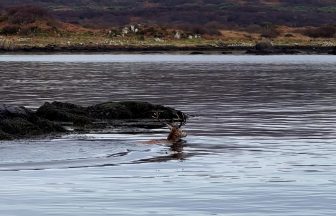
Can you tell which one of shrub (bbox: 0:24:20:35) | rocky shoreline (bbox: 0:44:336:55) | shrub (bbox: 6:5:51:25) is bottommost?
rocky shoreline (bbox: 0:44:336:55)

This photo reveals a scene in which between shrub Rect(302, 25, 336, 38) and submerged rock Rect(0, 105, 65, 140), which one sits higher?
submerged rock Rect(0, 105, 65, 140)

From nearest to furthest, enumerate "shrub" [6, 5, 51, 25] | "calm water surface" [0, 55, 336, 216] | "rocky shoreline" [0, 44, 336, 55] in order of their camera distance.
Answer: "calm water surface" [0, 55, 336, 216] < "rocky shoreline" [0, 44, 336, 55] < "shrub" [6, 5, 51, 25]

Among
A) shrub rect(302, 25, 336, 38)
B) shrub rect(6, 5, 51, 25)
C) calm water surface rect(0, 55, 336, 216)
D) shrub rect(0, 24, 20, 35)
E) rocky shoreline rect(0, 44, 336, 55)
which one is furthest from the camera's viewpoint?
shrub rect(302, 25, 336, 38)

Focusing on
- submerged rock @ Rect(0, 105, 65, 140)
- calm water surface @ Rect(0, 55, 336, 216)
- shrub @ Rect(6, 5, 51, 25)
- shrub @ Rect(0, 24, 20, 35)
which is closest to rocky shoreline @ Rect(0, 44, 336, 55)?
shrub @ Rect(0, 24, 20, 35)

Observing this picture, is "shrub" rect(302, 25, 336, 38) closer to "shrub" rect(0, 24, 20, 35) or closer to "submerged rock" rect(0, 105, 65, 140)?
"shrub" rect(0, 24, 20, 35)

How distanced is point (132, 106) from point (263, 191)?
1872 cm

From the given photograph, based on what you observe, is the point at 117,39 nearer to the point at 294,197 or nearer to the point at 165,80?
the point at 165,80

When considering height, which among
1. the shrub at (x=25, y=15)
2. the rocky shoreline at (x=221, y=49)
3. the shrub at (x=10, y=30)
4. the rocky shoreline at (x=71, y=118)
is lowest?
the rocky shoreline at (x=221, y=49)

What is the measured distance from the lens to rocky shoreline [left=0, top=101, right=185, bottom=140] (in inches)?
1335

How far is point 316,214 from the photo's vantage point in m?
20.1

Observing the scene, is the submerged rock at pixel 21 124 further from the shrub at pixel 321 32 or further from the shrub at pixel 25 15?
the shrub at pixel 321 32

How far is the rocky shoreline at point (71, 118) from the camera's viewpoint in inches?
1335

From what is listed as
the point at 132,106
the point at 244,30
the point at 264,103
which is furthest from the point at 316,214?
the point at 244,30

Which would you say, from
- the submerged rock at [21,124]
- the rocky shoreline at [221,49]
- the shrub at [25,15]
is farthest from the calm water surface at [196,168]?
the shrub at [25,15]
